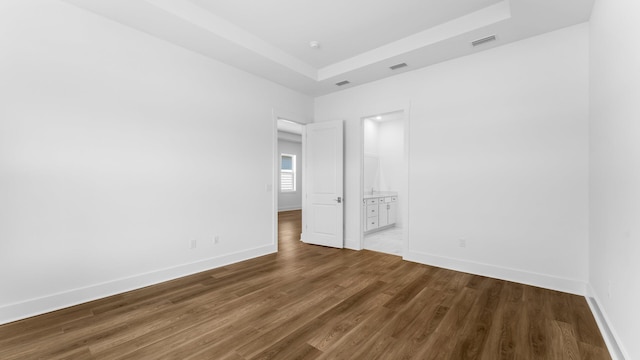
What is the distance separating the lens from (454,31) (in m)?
3.24

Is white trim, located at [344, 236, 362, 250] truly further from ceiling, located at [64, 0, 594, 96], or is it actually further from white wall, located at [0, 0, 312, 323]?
ceiling, located at [64, 0, 594, 96]

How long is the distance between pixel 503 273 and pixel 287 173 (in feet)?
28.3

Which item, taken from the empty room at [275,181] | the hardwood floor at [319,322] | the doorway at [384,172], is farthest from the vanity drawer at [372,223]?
the hardwood floor at [319,322]

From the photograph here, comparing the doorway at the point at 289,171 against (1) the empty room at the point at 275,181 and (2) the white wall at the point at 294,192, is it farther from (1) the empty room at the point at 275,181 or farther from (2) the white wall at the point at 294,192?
(1) the empty room at the point at 275,181

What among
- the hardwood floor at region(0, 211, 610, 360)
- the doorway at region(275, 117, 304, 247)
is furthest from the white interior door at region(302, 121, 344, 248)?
the doorway at region(275, 117, 304, 247)

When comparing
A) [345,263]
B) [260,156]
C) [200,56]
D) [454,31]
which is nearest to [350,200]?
[345,263]

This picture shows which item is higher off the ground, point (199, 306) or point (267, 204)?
point (267, 204)

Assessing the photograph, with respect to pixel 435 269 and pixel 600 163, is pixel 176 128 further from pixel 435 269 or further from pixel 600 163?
pixel 600 163

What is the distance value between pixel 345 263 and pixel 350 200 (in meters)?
1.33

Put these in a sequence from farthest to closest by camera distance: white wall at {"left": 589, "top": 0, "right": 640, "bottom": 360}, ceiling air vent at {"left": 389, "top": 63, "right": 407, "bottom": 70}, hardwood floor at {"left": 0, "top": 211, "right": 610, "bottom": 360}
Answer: ceiling air vent at {"left": 389, "top": 63, "right": 407, "bottom": 70} → hardwood floor at {"left": 0, "top": 211, "right": 610, "bottom": 360} → white wall at {"left": 589, "top": 0, "right": 640, "bottom": 360}

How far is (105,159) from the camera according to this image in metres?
2.92

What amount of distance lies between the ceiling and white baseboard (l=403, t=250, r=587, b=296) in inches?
113

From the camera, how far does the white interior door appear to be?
16.6ft

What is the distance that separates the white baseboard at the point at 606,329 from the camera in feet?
5.94
